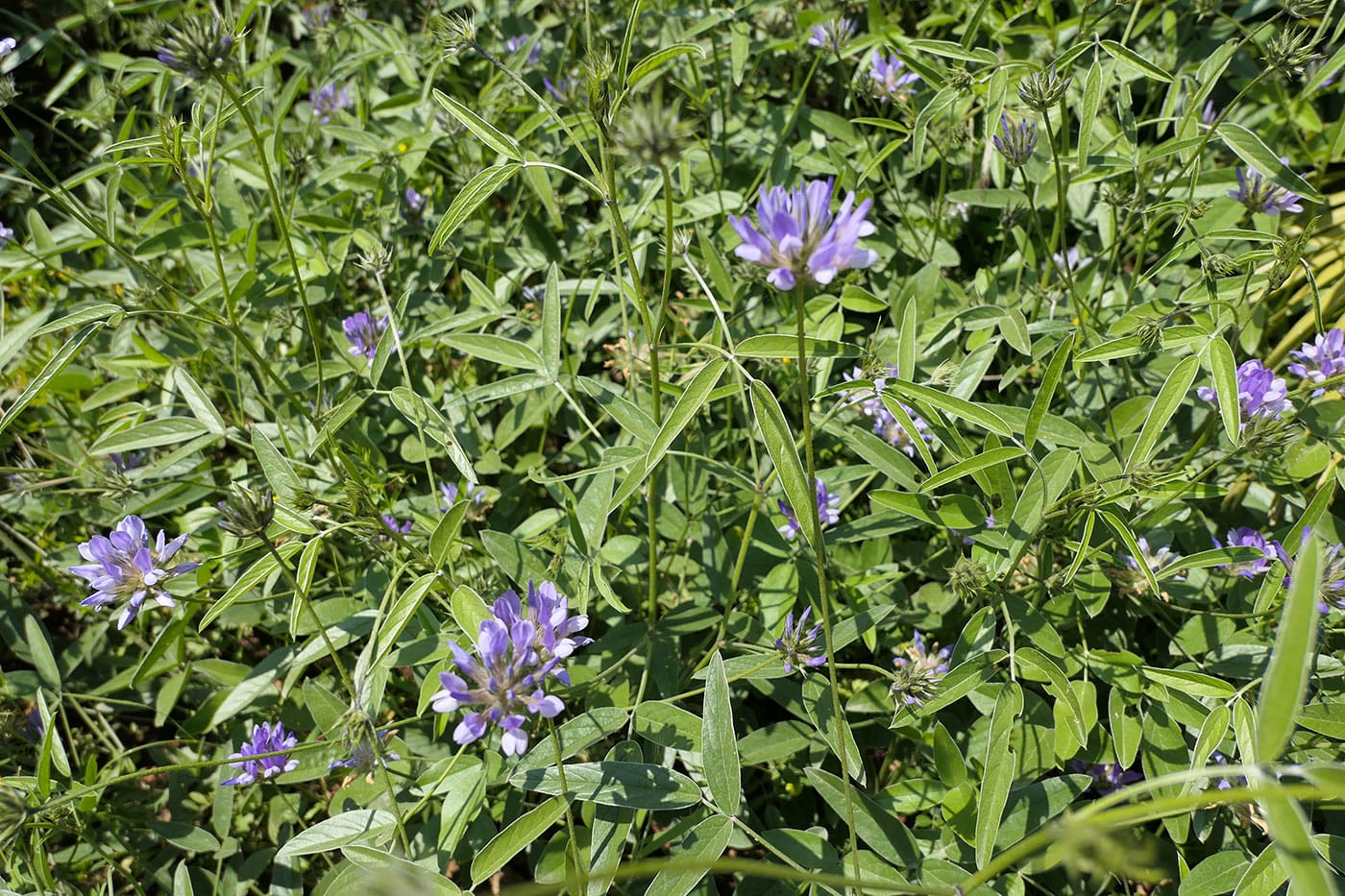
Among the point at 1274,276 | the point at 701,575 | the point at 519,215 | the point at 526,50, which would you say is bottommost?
the point at 701,575

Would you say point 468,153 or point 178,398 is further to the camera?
point 468,153

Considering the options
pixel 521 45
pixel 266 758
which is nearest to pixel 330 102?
pixel 521 45

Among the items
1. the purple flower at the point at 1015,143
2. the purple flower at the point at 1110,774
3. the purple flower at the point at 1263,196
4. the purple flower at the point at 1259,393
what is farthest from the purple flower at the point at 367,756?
the purple flower at the point at 1263,196

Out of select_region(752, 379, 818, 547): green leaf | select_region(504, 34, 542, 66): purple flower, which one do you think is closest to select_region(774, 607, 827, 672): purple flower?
select_region(752, 379, 818, 547): green leaf

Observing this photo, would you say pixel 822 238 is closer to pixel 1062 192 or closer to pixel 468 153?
pixel 1062 192

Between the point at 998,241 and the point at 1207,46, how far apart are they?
3.25ft

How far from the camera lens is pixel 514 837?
178cm

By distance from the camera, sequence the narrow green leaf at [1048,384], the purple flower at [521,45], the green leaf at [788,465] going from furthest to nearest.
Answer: the purple flower at [521,45]
the narrow green leaf at [1048,384]
the green leaf at [788,465]

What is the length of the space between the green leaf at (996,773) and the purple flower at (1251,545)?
62cm

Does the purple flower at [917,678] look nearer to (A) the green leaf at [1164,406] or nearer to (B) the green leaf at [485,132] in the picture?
(A) the green leaf at [1164,406]

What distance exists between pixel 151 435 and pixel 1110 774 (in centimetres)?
280

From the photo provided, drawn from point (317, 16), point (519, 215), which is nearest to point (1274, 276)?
point (519, 215)

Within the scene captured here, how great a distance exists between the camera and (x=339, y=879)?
2029 millimetres

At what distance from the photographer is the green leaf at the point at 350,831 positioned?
1.99 metres
